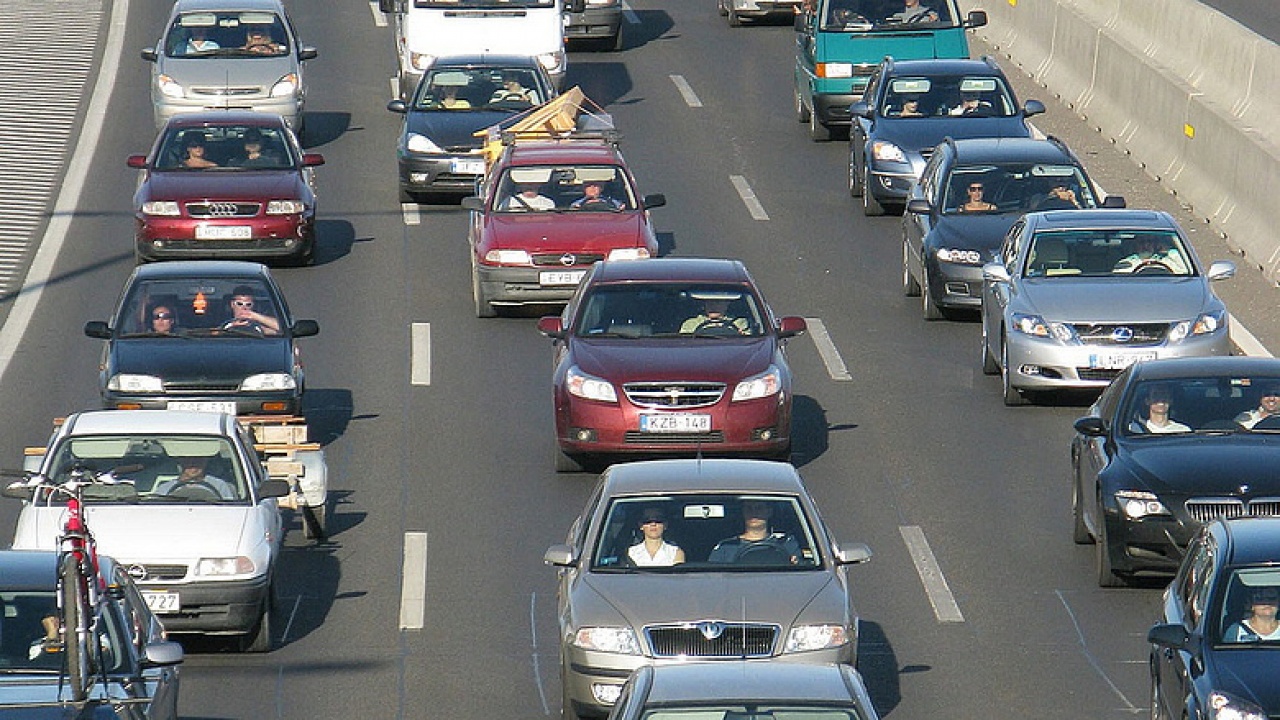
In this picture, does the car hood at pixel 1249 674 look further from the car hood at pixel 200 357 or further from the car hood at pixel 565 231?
the car hood at pixel 565 231

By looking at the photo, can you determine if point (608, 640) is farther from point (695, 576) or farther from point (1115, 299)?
point (1115, 299)

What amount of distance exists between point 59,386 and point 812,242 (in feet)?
32.4

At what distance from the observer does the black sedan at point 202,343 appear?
22531 mm

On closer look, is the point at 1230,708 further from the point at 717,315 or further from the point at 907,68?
the point at 907,68

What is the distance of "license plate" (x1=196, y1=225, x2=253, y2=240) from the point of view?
97.6ft

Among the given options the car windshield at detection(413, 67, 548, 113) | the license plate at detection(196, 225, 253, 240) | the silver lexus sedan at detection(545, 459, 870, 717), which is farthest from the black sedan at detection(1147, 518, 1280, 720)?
the car windshield at detection(413, 67, 548, 113)

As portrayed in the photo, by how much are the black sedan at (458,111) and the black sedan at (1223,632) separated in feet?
63.7

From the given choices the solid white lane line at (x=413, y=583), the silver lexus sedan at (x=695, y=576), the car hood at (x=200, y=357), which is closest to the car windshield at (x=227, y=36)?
the car hood at (x=200, y=357)

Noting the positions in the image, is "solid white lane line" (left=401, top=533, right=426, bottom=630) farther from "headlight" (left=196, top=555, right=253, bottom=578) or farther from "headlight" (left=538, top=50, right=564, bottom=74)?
"headlight" (left=538, top=50, right=564, bottom=74)

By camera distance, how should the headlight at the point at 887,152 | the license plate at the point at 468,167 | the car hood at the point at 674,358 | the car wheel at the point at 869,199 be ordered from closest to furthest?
the car hood at the point at 674,358 < the headlight at the point at 887,152 < the car wheel at the point at 869,199 < the license plate at the point at 468,167

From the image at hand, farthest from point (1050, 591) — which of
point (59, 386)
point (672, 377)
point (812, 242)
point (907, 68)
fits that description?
point (907, 68)

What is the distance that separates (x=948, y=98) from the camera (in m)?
33.8

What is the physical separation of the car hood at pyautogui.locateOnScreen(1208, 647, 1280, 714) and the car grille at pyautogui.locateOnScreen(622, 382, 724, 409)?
8488 mm

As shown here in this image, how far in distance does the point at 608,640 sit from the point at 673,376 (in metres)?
6.87
